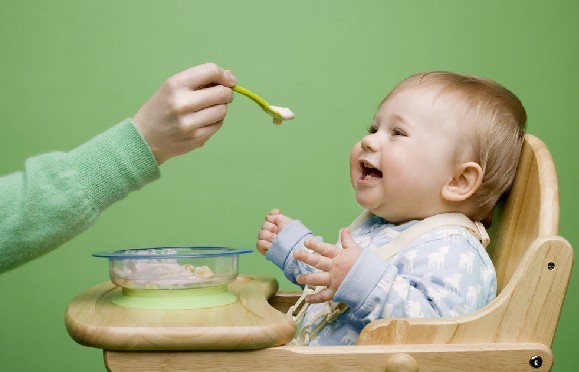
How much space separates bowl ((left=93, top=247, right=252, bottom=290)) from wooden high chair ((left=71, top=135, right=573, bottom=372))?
4.9 inches

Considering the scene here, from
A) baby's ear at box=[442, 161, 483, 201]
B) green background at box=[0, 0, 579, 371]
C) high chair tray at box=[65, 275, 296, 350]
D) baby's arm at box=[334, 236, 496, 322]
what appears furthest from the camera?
green background at box=[0, 0, 579, 371]

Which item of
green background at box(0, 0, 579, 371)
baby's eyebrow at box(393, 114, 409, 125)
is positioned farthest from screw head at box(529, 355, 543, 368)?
green background at box(0, 0, 579, 371)

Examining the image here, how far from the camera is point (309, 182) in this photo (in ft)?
4.97

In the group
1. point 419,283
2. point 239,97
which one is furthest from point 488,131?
point 239,97

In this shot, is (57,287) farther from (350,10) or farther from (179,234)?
(350,10)

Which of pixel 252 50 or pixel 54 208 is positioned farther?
pixel 252 50

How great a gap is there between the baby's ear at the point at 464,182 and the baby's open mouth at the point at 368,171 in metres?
0.09

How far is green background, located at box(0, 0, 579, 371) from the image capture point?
1.48 metres

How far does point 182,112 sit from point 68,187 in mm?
147

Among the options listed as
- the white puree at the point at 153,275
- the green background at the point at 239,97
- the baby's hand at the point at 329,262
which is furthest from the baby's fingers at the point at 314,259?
the green background at the point at 239,97

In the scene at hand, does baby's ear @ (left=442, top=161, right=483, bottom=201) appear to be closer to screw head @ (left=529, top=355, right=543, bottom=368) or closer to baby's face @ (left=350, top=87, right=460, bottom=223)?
baby's face @ (left=350, top=87, right=460, bottom=223)

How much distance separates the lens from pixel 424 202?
90cm

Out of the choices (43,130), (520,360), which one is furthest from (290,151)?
(520,360)

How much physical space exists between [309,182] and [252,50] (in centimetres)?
30
